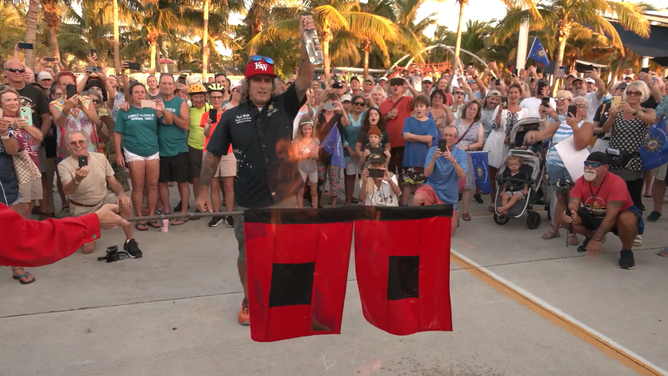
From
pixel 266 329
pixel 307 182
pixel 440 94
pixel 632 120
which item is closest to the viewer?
pixel 266 329

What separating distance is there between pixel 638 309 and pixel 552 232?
6.61 ft

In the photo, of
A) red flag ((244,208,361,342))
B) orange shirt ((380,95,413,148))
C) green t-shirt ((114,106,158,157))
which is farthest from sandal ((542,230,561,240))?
green t-shirt ((114,106,158,157))

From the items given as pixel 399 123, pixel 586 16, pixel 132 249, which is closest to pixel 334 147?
pixel 399 123

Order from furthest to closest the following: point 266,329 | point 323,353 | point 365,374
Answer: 1. point 323,353
2. point 365,374
3. point 266,329

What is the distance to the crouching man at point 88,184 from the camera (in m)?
5.07

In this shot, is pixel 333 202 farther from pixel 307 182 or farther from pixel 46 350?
pixel 46 350

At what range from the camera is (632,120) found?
19.0 ft

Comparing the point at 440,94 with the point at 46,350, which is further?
the point at 440,94

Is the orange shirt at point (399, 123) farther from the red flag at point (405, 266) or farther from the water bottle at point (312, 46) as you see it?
the red flag at point (405, 266)

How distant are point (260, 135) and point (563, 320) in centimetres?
278

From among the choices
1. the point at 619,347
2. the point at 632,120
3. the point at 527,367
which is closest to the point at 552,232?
the point at 632,120

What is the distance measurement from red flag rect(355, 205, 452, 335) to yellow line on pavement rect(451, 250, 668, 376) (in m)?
1.32

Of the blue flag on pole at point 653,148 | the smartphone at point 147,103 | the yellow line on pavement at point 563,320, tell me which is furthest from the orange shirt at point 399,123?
the smartphone at point 147,103

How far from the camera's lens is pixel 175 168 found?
6.44 metres
